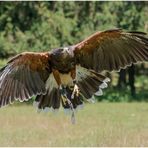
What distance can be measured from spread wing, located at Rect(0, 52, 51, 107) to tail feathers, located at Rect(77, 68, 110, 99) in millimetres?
547

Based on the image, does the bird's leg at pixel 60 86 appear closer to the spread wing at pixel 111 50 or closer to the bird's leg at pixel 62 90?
the bird's leg at pixel 62 90

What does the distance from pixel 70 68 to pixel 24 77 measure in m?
0.86

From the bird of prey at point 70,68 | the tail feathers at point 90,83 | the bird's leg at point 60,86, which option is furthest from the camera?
the tail feathers at point 90,83

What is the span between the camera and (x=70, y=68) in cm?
771

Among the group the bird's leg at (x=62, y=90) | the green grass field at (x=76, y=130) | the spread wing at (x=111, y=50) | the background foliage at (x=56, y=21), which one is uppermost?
the background foliage at (x=56, y=21)

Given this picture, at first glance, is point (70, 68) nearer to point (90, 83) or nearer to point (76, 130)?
point (90, 83)

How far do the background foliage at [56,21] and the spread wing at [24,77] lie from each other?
1593 cm

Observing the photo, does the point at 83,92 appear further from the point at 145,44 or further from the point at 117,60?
the point at 145,44

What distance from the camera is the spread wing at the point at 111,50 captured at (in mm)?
7781

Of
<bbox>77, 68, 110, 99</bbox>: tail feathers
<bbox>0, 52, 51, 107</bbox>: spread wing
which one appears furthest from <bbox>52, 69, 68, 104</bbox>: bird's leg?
<bbox>77, 68, 110, 99</bbox>: tail feathers

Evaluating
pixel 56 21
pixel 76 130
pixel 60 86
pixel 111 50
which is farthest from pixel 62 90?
pixel 56 21

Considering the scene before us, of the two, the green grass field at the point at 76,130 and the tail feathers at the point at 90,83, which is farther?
the green grass field at the point at 76,130

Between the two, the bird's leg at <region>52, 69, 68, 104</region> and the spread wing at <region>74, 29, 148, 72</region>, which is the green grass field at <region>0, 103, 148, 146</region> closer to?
the bird's leg at <region>52, 69, 68, 104</region>

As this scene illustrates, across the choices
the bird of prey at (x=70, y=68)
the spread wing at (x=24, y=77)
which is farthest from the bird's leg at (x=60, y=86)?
the spread wing at (x=24, y=77)
